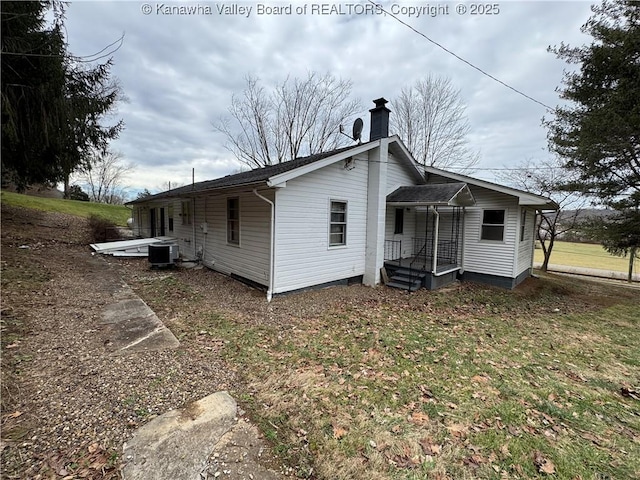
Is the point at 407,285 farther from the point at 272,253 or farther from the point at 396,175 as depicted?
the point at 272,253

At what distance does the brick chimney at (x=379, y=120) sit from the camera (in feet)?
29.9

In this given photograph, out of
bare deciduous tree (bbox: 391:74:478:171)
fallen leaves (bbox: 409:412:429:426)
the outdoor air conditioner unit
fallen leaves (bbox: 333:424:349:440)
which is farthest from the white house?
bare deciduous tree (bbox: 391:74:478:171)

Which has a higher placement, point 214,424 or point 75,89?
point 75,89

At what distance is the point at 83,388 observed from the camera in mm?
3141

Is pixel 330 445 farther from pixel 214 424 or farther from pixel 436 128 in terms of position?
pixel 436 128

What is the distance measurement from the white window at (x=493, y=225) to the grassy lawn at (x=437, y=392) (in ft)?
13.0

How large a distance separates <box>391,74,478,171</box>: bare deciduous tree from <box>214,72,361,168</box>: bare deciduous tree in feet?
13.3

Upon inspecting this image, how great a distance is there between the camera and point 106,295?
259 inches

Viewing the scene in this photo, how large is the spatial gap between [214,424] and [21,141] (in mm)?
9257

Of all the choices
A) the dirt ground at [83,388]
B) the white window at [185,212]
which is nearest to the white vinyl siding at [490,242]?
the dirt ground at [83,388]

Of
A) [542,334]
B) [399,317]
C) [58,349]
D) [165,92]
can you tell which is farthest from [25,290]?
[542,334]

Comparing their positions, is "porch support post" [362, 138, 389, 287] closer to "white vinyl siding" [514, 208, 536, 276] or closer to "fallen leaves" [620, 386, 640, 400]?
"white vinyl siding" [514, 208, 536, 276]

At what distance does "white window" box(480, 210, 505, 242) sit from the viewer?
998 cm

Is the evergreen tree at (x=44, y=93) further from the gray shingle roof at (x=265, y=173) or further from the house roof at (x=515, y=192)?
the house roof at (x=515, y=192)
